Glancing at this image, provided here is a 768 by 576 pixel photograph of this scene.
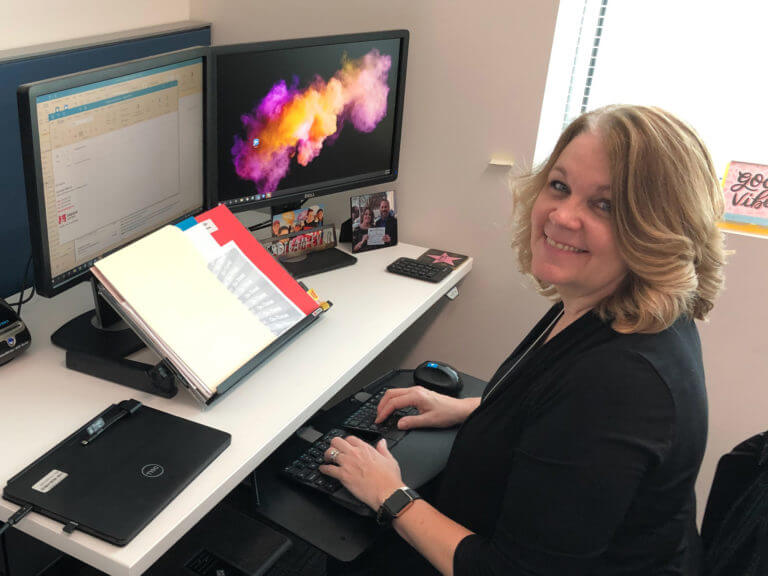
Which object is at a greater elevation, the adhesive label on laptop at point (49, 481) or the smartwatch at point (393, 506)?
the adhesive label on laptop at point (49, 481)

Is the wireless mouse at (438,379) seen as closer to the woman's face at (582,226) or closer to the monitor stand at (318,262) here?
the monitor stand at (318,262)

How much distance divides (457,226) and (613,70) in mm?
542

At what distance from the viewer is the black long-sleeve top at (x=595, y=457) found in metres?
0.94

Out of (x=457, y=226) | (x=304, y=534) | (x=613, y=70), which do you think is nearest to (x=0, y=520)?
(x=304, y=534)

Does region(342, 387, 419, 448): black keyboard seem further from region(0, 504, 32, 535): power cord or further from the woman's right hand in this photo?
region(0, 504, 32, 535): power cord

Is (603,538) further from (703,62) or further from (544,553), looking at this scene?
(703,62)

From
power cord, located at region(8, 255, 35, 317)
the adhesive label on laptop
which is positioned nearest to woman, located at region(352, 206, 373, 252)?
power cord, located at region(8, 255, 35, 317)

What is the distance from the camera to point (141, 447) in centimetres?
113

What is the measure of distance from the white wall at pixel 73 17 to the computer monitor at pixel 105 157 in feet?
1.68

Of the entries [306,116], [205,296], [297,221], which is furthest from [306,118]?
[205,296]

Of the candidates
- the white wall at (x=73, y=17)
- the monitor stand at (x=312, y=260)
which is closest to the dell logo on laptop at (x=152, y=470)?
the monitor stand at (x=312, y=260)

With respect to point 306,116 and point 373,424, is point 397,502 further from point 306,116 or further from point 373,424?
point 306,116

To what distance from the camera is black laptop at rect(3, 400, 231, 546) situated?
99cm

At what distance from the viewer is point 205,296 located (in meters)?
1.33
